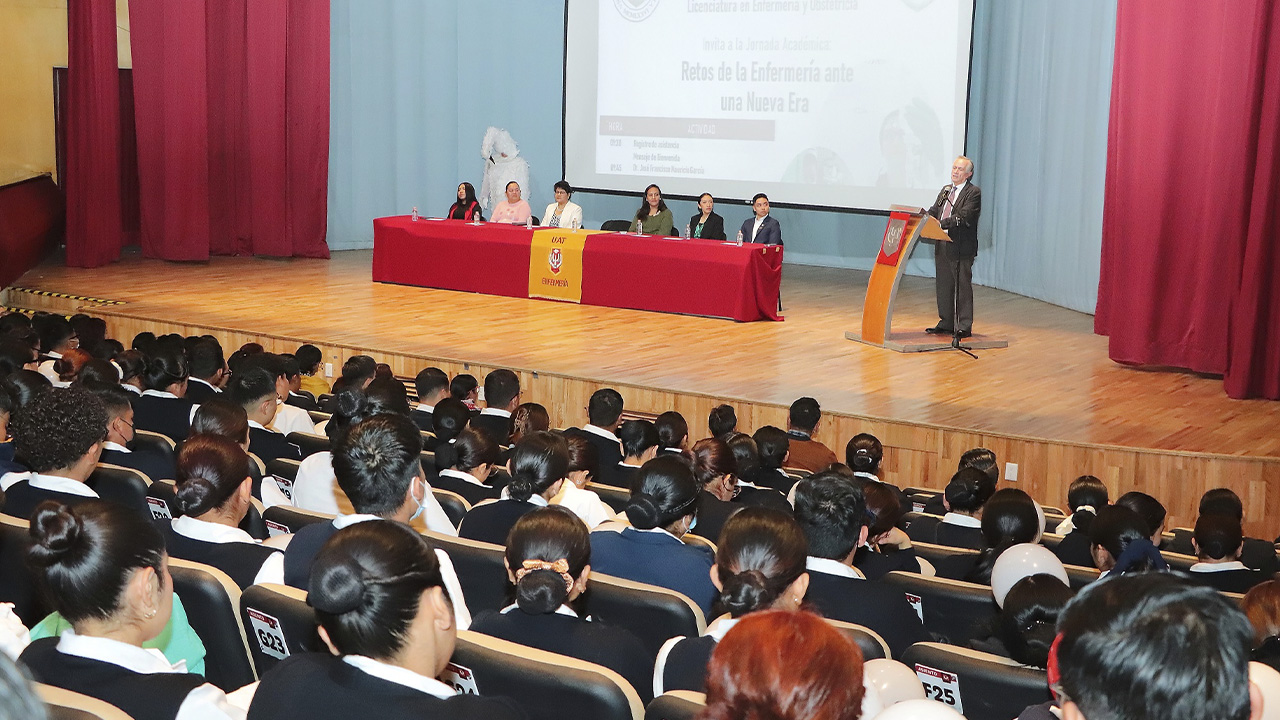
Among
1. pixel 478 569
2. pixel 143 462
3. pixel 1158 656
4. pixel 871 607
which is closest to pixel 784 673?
pixel 1158 656

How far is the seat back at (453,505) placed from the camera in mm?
3281

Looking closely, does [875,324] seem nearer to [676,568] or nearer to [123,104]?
[676,568]

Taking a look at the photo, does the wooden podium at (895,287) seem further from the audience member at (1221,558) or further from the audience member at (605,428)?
the audience member at (1221,558)

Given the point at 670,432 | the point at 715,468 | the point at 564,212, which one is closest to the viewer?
the point at 715,468

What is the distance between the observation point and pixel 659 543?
2.71 metres

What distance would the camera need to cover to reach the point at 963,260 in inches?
291

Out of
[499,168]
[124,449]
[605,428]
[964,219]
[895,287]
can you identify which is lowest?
[605,428]

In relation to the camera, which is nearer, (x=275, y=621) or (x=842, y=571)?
(x=275, y=621)

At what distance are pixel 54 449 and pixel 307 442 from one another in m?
1.27

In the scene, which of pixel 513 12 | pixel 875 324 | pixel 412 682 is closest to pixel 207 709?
pixel 412 682

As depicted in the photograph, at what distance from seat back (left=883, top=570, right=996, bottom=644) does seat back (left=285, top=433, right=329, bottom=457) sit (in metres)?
2.13

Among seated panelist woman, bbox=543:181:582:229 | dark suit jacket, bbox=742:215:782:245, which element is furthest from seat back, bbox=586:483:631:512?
seated panelist woman, bbox=543:181:582:229

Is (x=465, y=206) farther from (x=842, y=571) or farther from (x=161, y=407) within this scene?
(x=842, y=571)

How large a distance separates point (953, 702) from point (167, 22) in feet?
35.2
